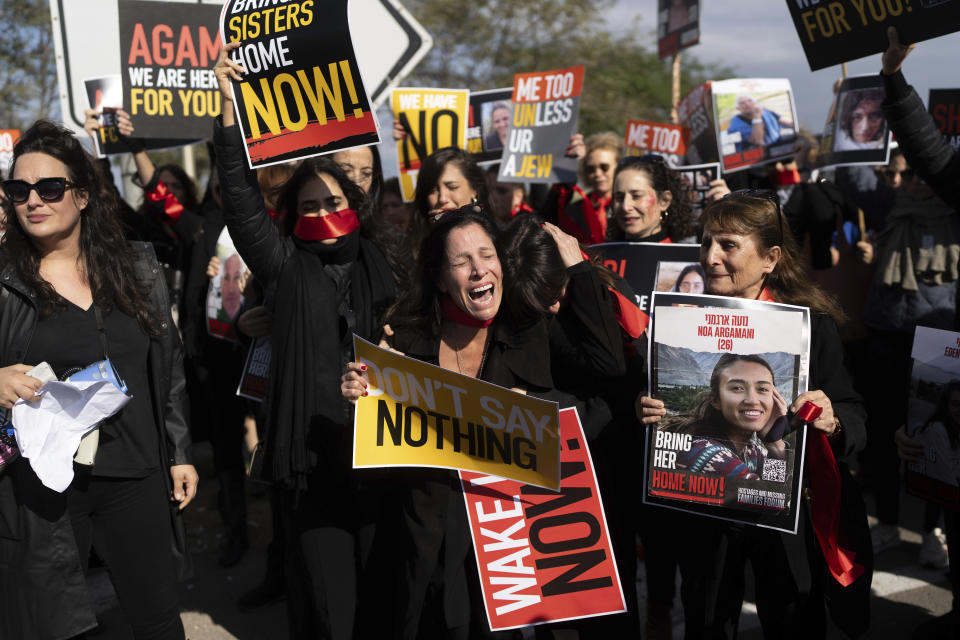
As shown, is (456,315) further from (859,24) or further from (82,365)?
(859,24)

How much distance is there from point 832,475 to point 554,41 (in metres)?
23.4

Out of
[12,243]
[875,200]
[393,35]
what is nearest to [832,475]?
[12,243]

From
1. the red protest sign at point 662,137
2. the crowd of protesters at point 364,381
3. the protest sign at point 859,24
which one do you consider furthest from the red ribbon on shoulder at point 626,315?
the red protest sign at point 662,137

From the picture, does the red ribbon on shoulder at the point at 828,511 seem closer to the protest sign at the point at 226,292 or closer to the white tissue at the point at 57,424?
the white tissue at the point at 57,424

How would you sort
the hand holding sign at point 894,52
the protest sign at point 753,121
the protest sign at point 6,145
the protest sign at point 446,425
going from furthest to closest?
the protest sign at point 6,145 → the protest sign at point 753,121 → the hand holding sign at point 894,52 → the protest sign at point 446,425

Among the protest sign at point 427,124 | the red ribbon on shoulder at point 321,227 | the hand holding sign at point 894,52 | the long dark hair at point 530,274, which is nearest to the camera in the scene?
the long dark hair at point 530,274

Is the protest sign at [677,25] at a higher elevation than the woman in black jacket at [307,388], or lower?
higher

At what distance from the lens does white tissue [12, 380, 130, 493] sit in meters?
2.74

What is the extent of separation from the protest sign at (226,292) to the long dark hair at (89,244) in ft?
3.65

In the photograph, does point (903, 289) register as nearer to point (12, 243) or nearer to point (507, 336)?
point (507, 336)

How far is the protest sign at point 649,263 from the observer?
3.90 meters

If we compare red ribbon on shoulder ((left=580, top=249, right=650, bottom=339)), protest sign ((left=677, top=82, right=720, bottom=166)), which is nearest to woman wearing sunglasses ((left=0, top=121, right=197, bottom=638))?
red ribbon on shoulder ((left=580, top=249, right=650, bottom=339))

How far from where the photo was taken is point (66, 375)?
9.36 feet

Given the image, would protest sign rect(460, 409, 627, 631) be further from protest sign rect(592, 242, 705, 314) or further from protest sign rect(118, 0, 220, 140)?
protest sign rect(118, 0, 220, 140)
